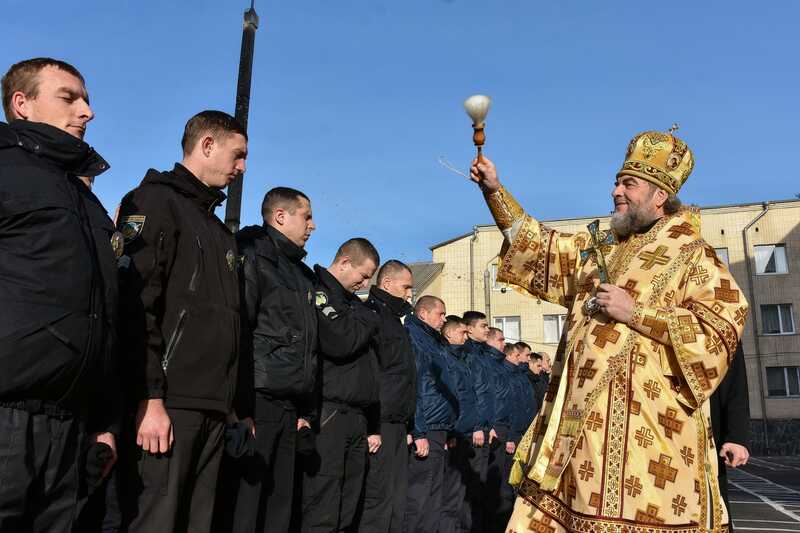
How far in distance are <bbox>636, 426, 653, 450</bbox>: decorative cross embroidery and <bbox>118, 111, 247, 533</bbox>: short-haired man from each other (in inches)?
80.6

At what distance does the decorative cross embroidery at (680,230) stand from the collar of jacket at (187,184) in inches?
100

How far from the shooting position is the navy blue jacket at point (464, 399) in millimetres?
9055

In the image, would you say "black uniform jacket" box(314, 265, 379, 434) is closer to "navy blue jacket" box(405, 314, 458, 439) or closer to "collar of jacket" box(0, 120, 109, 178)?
"navy blue jacket" box(405, 314, 458, 439)

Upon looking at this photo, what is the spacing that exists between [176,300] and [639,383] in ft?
7.76

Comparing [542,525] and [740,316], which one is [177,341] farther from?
[740,316]

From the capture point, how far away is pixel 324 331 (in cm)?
558

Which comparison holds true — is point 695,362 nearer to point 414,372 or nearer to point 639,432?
point 639,432

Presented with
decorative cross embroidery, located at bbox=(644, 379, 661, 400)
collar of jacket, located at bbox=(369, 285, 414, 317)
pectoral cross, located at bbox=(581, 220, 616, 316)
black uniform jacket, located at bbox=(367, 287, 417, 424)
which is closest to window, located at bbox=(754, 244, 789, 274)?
collar of jacket, located at bbox=(369, 285, 414, 317)

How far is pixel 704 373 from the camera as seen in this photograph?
149 inches

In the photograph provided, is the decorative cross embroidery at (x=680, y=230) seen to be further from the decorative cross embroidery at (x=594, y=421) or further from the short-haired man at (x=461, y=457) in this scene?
the short-haired man at (x=461, y=457)

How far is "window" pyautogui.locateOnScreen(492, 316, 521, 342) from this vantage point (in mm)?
35906

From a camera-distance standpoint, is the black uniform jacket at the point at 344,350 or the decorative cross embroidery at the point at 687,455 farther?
the black uniform jacket at the point at 344,350

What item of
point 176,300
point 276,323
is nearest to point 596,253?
point 276,323

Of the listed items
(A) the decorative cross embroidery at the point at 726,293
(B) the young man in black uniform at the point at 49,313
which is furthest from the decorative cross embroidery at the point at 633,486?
(B) the young man in black uniform at the point at 49,313
